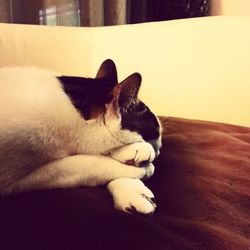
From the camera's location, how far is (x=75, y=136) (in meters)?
0.84

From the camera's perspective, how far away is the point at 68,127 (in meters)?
0.83

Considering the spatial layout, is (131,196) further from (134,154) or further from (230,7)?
(230,7)

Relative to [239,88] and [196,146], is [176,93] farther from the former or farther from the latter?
[196,146]

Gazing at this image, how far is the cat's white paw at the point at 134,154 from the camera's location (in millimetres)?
831

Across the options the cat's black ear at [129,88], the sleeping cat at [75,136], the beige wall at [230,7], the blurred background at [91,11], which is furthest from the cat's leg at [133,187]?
the beige wall at [230,7]

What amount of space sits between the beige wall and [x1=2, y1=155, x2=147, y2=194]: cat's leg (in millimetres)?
1539

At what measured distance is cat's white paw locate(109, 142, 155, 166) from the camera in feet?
2.73

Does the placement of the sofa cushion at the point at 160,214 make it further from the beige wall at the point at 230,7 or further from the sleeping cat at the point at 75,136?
the beige wall at the point at 230,7

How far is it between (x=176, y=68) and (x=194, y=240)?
0.99 metres

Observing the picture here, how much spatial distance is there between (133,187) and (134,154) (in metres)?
0.09

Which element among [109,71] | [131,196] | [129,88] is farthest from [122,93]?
[131,196]

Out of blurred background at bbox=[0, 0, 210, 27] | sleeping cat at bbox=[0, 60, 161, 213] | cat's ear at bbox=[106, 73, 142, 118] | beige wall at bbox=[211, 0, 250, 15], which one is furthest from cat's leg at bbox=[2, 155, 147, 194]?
beige wall at bbox=[211, 0, 250, 15]


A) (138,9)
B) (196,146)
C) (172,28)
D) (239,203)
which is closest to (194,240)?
(239,203)

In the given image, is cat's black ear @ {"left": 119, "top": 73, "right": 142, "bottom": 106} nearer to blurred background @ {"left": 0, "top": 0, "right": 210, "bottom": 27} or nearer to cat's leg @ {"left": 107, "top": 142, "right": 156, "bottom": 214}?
cat's leg @ {"left": 107, "top": 142, "right": 156, "bottom": 214}
